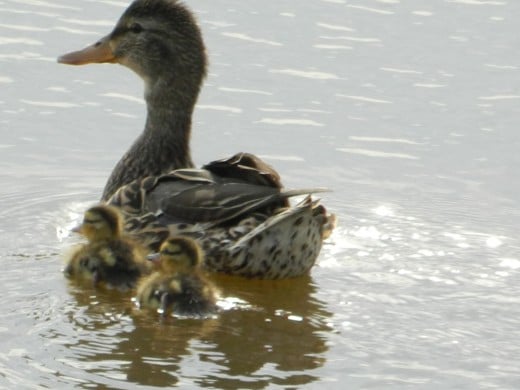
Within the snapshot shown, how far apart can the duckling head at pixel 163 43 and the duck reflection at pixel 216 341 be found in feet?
5.12

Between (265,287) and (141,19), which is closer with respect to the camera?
(265,287)

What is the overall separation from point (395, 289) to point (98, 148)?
2643 mm

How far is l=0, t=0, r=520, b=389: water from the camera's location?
262 inches

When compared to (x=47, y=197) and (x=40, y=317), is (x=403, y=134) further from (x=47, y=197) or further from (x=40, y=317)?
(x=40, y=317)

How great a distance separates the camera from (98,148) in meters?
9.71

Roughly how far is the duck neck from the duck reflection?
47.1 inches

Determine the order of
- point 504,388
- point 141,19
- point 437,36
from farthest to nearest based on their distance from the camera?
point 437,36 < point 141,19 < point 504,388

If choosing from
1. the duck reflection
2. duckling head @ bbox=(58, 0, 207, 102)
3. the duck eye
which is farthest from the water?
the duck eye

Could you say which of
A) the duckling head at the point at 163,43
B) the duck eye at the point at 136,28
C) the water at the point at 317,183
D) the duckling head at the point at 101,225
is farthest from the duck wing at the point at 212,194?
the duck eye at the point at 136,28

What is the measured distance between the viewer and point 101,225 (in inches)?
300

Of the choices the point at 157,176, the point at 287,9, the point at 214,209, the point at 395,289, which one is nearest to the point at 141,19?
the point at 157,176

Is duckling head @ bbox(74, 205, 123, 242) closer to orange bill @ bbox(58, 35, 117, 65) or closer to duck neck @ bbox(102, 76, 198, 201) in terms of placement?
duck neck @ bbox(102, 76, 198, 201)

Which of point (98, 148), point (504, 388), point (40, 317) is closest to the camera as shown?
point (504, 388)

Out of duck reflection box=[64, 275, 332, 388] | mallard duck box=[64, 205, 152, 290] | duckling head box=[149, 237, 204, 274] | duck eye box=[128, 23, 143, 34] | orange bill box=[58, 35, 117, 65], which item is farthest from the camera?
orange bill box=[58, 35, 117, 65]
